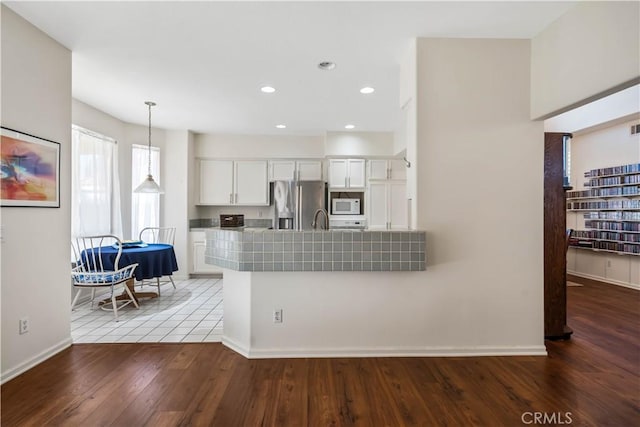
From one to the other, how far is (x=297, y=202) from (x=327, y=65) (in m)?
2.90

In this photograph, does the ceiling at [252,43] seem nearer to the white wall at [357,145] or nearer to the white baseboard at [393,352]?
the white wall at [357,145]

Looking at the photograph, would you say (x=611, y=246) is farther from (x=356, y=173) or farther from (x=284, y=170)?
(x=284, y=170)

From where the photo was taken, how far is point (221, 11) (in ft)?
7.29

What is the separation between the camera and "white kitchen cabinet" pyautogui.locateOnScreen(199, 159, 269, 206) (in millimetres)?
5840

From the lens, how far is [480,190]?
2.62m

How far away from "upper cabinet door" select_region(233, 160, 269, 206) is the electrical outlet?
3.66 metres

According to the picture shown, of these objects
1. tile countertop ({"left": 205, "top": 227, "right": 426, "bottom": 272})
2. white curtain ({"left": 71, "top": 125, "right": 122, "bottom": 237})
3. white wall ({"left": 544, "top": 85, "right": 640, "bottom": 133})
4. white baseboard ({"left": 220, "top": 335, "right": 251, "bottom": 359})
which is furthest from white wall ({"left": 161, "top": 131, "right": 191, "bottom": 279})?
white wall ({"left": 544, "top": 85, "right": 640, "bottom": 133})

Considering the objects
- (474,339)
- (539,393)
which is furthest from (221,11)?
(539,393)

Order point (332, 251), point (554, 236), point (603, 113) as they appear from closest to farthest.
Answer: point (332, 251)
point (554, 236)
point (603, 113)

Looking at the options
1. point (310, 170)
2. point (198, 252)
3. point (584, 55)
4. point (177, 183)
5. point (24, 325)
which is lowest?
point (24, 325)

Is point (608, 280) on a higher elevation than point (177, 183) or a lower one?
lower

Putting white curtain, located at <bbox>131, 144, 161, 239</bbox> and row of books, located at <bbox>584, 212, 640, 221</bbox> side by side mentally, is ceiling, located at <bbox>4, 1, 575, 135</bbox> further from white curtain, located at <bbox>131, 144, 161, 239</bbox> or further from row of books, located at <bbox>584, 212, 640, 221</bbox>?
row of books, located at <bbox>584, 212, 640, 221</bbox>

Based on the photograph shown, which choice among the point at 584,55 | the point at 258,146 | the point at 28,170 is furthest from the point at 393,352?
the point at 258,146

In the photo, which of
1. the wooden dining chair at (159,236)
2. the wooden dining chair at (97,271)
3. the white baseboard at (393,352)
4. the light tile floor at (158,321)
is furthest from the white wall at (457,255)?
the wooden dining chair at (159,236)
